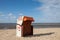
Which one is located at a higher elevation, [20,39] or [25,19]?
[25,19]

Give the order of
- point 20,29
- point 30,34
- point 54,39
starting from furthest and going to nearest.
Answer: point 30,34
point 20,29
point 54,39

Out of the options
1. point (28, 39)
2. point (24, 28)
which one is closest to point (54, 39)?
point (28, 39)

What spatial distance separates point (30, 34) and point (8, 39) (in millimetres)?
2432

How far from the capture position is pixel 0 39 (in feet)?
33.2

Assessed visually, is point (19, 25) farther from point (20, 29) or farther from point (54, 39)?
point (54, 39)

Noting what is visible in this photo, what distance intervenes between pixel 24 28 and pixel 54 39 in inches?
91.7

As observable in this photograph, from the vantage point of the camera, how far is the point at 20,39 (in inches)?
400

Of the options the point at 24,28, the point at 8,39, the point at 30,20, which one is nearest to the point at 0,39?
the point at 8,39

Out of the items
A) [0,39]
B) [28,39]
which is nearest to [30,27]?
[28,39]

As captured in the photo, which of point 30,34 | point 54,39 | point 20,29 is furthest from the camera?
point 30,34

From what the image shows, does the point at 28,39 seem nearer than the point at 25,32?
Yes

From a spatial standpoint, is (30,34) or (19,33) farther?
(30,34)

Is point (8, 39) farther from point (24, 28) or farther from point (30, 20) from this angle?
→ point (30, 20)

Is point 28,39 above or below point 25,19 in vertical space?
below
